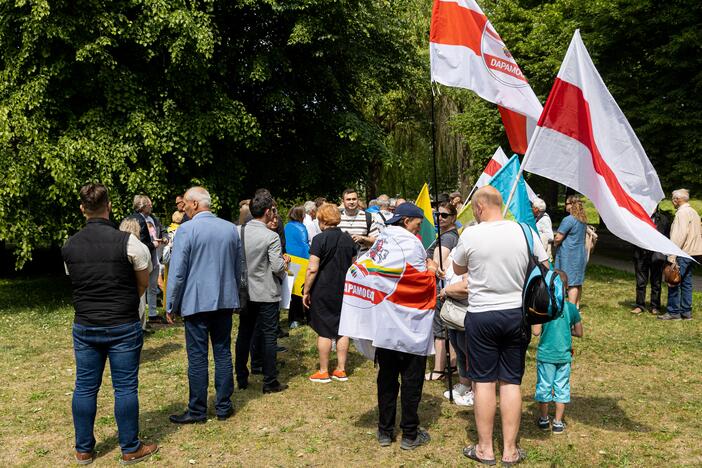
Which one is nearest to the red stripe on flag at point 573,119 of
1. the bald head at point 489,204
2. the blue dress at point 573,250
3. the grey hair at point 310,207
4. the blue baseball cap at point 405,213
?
the bald head at point 489,204

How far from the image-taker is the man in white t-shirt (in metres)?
4.91

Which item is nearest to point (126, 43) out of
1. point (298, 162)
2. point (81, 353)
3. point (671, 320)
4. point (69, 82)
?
point (69, 82)

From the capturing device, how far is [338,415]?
255 inches

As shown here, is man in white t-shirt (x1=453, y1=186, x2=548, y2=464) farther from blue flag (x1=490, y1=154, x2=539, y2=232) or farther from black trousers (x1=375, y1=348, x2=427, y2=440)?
blue flag (x1=490, y1=154, x2=539, y2=232)

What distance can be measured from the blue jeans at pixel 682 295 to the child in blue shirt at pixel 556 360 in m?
6.30

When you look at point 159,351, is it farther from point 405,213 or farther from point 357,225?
point 405,213

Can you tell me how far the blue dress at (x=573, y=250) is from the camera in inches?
414

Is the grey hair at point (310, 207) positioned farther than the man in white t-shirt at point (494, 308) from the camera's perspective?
Yes

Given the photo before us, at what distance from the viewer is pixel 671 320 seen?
36.3 feet

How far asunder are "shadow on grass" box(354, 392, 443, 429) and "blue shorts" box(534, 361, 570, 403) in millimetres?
1085

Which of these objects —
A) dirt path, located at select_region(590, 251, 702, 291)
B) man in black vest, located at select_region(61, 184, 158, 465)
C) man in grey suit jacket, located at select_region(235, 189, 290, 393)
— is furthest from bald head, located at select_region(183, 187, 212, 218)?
dirt path, located at select_region(590, 251, 702, 291)

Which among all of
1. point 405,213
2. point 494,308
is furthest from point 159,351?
point 494,308

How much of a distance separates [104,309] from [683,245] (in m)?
9.48

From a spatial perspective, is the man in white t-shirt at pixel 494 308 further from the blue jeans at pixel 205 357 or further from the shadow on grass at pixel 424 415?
the blue jeans at pixel 205 357
